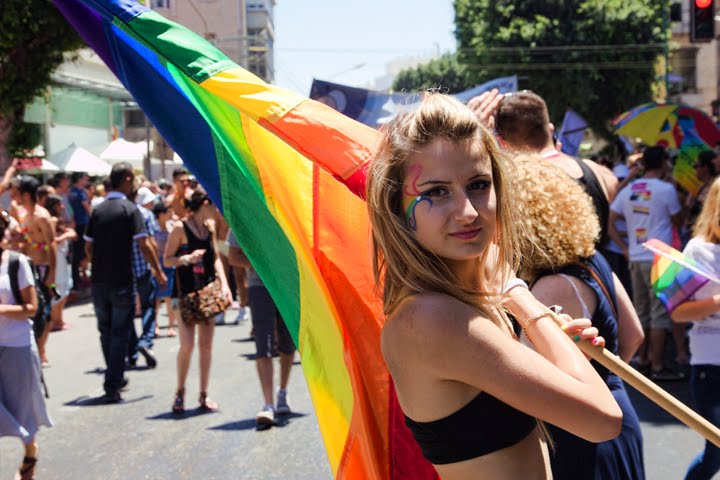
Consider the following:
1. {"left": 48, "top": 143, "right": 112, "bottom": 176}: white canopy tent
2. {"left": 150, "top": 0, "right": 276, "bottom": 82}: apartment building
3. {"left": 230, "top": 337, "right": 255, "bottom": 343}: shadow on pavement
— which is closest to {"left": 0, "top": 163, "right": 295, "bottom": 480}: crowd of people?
{"left": 230, "top": 337, "right": 255, "bottom": 343}: shadow on pavement

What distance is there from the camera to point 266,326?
745cm

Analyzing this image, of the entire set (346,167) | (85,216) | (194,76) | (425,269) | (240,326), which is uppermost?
(194,76)

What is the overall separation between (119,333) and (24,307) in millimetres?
2976

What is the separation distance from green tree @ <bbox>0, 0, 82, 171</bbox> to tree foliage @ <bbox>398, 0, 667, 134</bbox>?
22.7 metres

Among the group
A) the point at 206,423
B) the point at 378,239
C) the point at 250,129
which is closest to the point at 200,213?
the point at 206,423

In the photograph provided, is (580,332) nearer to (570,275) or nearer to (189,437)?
(570,275)

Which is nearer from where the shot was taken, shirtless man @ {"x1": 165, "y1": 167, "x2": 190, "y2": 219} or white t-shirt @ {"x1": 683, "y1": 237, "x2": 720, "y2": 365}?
white t-shirt @ {"x1": 683, "y1": 237, "x2": 720, "y2": 365}

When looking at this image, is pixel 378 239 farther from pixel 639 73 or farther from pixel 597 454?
pixel 639 73

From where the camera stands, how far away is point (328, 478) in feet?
19.2

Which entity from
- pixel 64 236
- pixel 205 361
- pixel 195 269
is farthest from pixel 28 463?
pixel 64 236

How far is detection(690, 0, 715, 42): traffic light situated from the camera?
12203mm

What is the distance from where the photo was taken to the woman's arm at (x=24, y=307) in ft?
18.4

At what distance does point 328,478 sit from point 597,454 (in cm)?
314

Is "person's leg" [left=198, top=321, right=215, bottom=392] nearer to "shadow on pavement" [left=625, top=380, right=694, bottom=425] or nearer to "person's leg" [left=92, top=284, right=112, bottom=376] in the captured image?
"person's leg" [left=92, top=284, right=112, bottom=376]
